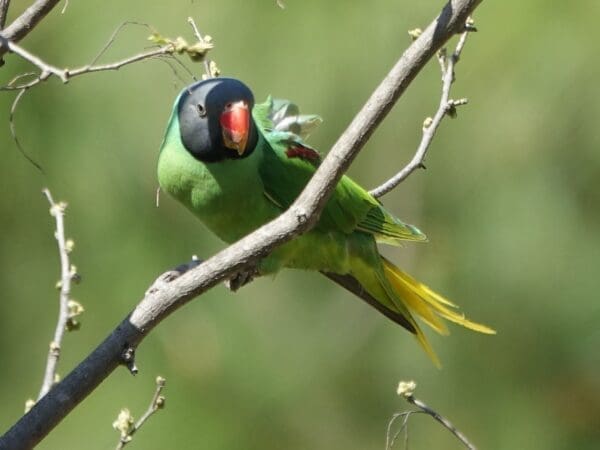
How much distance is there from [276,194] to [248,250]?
0.68m

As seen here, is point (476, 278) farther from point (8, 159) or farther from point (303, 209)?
point (8, 159)

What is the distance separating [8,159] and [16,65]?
0.20 meters

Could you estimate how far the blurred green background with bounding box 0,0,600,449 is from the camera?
1841mm

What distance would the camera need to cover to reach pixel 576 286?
6.03 ft

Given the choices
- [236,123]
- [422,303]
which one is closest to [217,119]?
[236,123]

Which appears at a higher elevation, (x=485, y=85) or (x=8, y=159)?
(x=485, y=85)

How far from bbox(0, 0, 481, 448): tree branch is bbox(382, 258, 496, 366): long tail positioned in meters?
0.77

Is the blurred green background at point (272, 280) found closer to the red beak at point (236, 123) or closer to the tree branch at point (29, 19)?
the red beak at point (236, 123)

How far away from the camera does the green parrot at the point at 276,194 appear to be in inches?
68.1

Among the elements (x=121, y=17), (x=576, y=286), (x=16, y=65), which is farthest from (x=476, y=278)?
(x=16, y=65)

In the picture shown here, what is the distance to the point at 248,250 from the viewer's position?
1.14 metres

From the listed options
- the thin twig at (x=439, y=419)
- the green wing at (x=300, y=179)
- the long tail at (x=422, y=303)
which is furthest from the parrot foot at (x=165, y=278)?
the long tail at (x=422, y=303)

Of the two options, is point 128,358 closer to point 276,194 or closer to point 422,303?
point 276,194

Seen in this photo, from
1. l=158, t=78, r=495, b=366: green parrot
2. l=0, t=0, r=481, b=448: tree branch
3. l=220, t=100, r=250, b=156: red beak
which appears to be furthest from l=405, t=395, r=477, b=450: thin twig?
l=220, t=100, r=250, b=156: red beak
